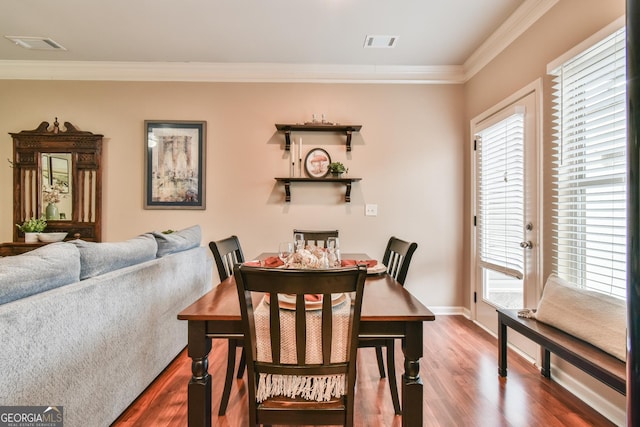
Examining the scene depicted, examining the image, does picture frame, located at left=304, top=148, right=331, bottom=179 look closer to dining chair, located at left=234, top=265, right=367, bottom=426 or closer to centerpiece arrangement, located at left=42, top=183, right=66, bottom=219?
dining chair, located at left=234, top=265, right=367, bottom=426

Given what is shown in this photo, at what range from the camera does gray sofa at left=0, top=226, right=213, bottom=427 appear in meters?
1.19

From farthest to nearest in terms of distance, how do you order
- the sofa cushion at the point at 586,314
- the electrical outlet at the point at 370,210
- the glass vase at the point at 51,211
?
the electrical outlet at the point at 370,210
the glass vase at the point at 51,211
the sofa cushion at the point at 586,314

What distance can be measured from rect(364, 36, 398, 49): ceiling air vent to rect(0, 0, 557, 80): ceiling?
0.18 feet

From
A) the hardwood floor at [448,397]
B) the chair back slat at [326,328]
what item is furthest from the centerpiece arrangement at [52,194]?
the chair back slat at [326,328]

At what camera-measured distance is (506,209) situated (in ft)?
8.91

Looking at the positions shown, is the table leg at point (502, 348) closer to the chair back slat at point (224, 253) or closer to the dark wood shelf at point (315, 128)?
the chair back slat at point (224, 253)

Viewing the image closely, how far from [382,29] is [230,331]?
271 cm

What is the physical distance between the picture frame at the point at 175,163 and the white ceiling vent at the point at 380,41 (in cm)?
187

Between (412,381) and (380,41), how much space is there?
2836 mm

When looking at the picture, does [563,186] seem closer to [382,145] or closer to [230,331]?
[382,145]

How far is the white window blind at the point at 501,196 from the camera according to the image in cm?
255

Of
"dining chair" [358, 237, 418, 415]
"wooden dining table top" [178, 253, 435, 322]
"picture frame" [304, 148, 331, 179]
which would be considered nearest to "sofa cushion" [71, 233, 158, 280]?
"wooden dining table top" [178, 253, 435, 322]

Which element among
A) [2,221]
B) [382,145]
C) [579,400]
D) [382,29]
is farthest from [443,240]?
[2,221]

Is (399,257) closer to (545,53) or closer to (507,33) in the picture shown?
(545,53)
